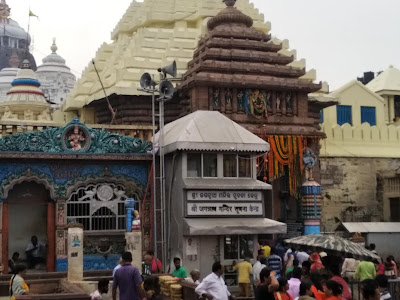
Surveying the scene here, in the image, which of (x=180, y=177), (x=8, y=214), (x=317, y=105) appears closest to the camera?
(x=180, y=177)

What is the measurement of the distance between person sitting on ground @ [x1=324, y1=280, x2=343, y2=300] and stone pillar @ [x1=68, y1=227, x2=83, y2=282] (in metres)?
8.04

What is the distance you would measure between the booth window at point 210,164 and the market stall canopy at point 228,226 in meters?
1.26

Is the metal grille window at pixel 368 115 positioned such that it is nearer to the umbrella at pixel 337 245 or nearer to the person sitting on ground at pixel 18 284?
the umbrella at pixel 337 245

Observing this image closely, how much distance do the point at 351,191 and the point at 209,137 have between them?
11.8m

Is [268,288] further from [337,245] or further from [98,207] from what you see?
[98,207]

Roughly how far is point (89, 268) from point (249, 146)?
5396 millimetres

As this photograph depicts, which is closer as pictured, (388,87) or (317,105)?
(317,105)

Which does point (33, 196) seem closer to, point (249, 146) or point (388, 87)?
point (249, 146)

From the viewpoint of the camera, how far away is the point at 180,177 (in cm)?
1805

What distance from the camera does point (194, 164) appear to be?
717 inches

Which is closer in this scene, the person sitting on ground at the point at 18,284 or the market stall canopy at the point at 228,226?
the person sitting on ground at the point at 18,284

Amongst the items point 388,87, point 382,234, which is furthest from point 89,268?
point 388,87

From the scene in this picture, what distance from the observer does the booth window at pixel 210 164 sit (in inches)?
719

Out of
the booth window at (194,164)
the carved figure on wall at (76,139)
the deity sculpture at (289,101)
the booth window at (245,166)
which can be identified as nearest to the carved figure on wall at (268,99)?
the deity sculpture at (289,101)
